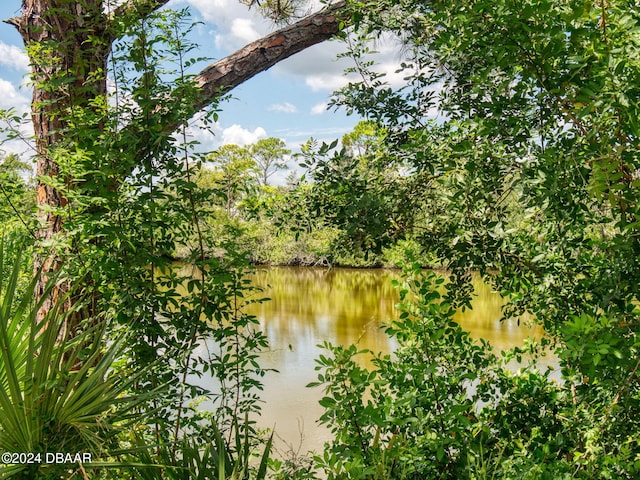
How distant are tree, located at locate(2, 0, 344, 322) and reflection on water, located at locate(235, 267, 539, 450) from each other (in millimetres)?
868

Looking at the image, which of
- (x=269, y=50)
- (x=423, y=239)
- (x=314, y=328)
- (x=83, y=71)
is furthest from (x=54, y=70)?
(x=314, y=328)

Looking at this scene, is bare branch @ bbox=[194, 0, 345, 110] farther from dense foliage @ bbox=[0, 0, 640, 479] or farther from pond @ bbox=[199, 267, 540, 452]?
pond @ bbox=[199, 267, 540, 452]

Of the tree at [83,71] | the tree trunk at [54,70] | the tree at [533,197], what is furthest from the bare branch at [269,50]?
the tree at [533,197]

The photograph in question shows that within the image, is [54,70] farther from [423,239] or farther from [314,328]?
[314,328]

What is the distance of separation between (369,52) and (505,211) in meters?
0.85

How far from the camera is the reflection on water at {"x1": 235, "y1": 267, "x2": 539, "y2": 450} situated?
5109 millimetres

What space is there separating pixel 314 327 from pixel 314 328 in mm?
86

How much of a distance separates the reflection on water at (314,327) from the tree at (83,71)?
2.85 ft

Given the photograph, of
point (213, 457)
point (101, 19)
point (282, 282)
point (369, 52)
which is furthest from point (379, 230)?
point (282, 282)

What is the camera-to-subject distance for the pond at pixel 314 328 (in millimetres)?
5000

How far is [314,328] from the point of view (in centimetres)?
892

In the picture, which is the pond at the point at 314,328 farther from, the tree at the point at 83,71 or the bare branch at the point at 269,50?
the bare branch at the point at 269,50

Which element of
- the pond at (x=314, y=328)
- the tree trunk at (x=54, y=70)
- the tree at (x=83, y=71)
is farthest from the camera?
the pond at (x=314, y=328)

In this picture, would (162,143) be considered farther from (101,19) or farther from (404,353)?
(404,353)
